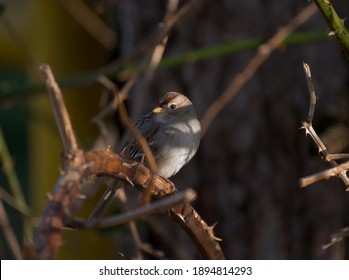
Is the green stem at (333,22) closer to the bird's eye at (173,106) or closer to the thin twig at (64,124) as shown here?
the thin twig at (64,124)

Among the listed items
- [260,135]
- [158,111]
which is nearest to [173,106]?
[158,111]

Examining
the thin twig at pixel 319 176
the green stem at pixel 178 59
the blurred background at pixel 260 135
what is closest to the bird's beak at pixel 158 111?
the green stem at pixel 178 59

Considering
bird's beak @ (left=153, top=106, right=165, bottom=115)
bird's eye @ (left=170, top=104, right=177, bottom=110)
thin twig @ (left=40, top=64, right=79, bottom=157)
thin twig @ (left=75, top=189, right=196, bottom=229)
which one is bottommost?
thin twig @ (left=75, top=189, right=196, bottom=229)

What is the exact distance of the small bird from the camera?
313 cm

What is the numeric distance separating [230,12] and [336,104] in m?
0.69

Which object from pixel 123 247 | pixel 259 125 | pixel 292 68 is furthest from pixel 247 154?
pixel 123 247

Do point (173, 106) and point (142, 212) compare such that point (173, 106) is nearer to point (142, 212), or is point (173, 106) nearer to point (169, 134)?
point (169, 134)

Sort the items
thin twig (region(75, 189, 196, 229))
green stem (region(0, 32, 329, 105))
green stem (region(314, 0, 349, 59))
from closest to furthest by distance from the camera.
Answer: thin twig (region(75, 189, 196, 229)) < green stem (region(314, 0, 349, 59)) < green stem (region(0, 32, 329, 105))

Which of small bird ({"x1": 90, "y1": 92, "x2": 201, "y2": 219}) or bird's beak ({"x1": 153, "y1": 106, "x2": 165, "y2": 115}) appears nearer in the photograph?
small bird ({"x1": 90, "y1": 92, "x2": 201, "y2": 219})

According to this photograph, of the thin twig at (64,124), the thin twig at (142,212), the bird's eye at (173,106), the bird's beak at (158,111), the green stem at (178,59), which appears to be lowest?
the thin twig at (142,212)

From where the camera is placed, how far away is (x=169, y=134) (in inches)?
128

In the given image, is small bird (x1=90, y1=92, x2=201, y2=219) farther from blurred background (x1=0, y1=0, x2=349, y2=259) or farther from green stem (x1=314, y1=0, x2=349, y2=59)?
green stem (x1=314, y1=0, x2=349, y2=59)

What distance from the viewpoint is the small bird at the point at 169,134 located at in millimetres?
3133

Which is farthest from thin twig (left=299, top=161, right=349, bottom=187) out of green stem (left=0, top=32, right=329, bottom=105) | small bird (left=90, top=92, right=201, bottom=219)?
small bird (left=90, top=92, right=201, bottom=219)
